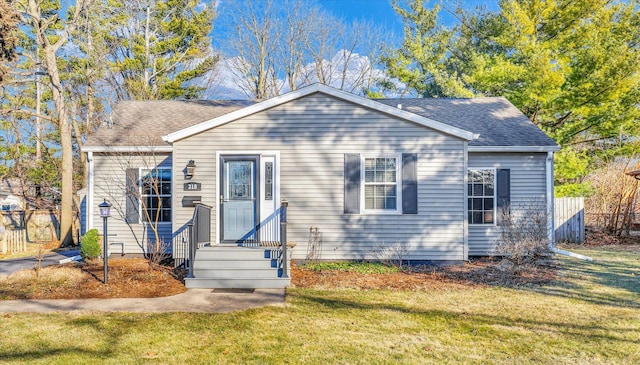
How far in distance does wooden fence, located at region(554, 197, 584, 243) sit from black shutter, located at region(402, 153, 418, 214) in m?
7.31

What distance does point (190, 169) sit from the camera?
27.2 feet

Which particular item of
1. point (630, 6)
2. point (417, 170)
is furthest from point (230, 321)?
point (630, 6)

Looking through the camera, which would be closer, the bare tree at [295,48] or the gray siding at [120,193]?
the gray siding at [120,193]

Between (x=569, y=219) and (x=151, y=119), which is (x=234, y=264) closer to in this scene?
(x=151, y=119)

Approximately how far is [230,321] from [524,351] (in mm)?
3540

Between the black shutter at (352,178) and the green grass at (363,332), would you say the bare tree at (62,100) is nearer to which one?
the green grass at (363,332)

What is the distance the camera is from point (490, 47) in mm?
18297

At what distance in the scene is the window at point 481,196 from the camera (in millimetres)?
9812

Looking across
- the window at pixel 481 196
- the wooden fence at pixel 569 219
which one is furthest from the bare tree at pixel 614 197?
the window at pixel 481 196

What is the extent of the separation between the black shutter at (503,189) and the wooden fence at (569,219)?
442 centimetres

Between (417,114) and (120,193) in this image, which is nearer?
(120,193)

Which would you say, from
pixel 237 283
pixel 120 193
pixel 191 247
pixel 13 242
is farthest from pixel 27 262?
pixel 237 283

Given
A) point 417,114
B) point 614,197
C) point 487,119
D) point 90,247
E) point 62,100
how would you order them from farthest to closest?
point 614,197
point 62,100
point 487,119
point 417,114
point 90,247

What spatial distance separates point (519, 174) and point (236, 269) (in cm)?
739
